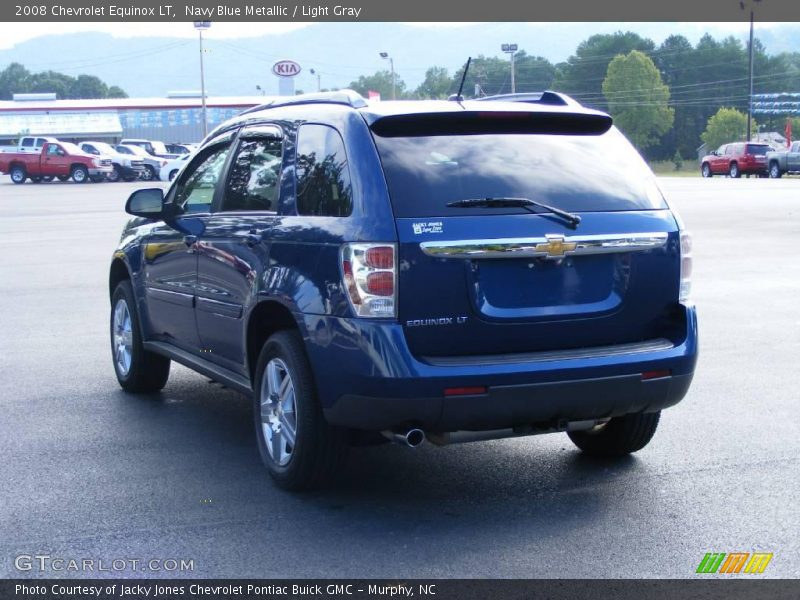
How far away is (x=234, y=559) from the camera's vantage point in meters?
4.60

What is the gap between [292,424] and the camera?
18.1 ft

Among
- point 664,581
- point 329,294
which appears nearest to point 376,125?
point 329,294

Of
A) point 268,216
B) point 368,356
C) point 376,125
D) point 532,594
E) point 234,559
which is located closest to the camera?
point 532,594

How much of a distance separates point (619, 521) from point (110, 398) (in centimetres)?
405

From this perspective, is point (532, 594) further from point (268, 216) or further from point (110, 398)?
point (110, 398)

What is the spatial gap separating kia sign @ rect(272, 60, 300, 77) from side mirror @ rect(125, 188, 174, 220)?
2878 inches

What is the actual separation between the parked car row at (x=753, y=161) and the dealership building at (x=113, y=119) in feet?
152

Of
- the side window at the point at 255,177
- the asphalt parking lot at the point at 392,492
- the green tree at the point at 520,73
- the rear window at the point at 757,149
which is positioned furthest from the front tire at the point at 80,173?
the green tree at the point at 520,73

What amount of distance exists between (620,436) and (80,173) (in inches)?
1931

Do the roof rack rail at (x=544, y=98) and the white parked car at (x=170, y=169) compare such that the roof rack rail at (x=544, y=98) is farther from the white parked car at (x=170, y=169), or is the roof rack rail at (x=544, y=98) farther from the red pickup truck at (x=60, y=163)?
the red pickup truck at (x=60, y=163)

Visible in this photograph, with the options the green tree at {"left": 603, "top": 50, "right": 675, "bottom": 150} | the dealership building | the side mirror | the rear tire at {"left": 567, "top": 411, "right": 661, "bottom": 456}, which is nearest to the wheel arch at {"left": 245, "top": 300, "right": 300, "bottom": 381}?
the side mirror

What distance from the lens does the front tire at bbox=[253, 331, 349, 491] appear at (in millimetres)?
5305

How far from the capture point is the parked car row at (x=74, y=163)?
51688mm

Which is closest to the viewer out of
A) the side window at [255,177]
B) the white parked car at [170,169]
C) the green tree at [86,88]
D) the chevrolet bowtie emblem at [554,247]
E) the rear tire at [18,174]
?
the chevrolet bowtie emblem at [554,247]
